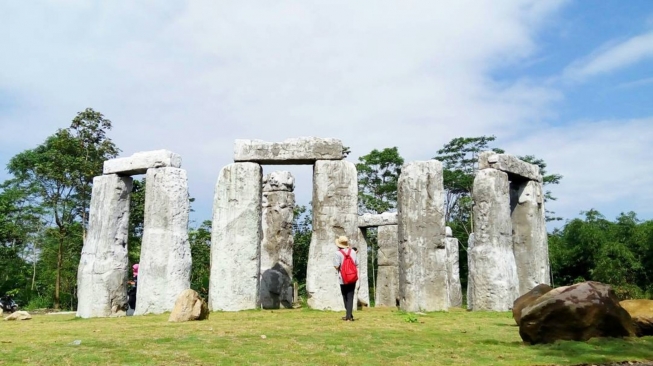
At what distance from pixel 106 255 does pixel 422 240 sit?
7726mm

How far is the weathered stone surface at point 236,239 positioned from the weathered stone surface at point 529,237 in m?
7.58

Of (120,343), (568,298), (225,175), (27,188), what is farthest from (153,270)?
(27,188)

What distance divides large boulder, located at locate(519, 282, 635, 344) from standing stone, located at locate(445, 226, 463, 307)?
12.6m

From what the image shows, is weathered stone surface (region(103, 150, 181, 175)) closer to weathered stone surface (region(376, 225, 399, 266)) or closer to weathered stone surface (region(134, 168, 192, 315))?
weathered stone surface (region(134, 168, 192, 315))

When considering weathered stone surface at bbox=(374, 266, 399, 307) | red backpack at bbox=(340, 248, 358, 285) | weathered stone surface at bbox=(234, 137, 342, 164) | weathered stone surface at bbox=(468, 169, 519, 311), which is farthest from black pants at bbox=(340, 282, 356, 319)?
weathered stone surface at bbox=(374, 266, 399, 307)

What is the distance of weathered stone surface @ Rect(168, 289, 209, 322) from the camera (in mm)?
11102

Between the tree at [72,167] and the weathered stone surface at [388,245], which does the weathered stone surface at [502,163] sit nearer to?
the weathered stone surface at [388,245]

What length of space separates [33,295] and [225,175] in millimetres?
17392

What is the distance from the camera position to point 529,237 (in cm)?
1681

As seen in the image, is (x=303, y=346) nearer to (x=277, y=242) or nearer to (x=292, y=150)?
(x=292, y=150)

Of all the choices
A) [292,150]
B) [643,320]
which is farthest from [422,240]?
[643,320]

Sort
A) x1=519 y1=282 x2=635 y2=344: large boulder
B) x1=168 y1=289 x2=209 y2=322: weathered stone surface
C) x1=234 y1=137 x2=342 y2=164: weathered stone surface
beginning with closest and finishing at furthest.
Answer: x1=519 y1=282 x2=635 y2=344: large boulder → x1=168 y1=289 x2=209 y2=322: weathered stone surface → x1=234 y1=137 x2=342 y2=164: weathered stone surface

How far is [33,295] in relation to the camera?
27.3 metres

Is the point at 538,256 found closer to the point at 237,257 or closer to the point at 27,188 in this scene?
the point at 237,257
